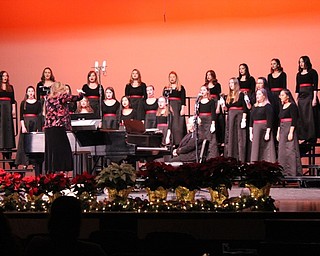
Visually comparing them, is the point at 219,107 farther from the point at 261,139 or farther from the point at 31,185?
the point at 31,185

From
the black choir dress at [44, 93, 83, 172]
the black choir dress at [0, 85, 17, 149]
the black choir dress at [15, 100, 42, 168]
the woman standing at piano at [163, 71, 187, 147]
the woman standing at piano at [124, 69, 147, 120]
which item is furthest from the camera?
the black choir dress at [0, 85, 17, 149]

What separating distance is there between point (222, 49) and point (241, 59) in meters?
0.40

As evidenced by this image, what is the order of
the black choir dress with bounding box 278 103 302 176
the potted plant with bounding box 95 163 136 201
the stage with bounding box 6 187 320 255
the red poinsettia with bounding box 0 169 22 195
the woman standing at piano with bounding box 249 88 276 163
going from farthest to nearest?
the woman standing at piano with bounding box 249 88 276 163 < the black choir dress with bounding box 278 103 302 176 < the red poinsettia with bounding box 0 169 22 195 < the potted plant with bounding box 95 163 136 201 < the stage with bounding box 6 187 320 255

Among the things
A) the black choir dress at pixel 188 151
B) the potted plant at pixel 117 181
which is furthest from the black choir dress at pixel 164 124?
the potted plant at pixel 117 181

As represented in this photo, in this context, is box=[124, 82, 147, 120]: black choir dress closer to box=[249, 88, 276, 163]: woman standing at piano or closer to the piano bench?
box=[249, 88, 276, 163]: woman standing at piano

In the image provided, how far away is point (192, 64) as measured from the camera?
13969 mm

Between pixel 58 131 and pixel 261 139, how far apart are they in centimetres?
322

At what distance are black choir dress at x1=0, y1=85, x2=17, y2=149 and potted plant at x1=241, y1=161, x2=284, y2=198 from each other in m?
6.77

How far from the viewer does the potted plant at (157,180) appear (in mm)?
5988

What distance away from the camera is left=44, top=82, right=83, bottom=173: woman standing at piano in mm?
8469

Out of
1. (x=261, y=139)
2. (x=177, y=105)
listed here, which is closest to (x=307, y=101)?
(x=261, y=139)

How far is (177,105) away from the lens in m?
11.9

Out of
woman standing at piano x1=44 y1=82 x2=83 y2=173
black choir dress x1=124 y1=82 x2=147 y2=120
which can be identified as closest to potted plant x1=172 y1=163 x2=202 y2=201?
woman standing at piano x1=44 y1=82 x2=83 y2=173

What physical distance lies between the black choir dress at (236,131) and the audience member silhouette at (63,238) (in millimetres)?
8170
